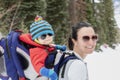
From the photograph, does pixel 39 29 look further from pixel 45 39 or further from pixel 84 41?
pixel 84 41

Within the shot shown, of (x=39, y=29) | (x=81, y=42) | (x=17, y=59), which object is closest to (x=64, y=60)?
(x=81, y=42)

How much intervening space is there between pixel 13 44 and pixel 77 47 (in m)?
0.89

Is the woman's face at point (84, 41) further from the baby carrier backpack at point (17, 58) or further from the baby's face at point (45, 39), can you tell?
the baby's face at point (45, 39)

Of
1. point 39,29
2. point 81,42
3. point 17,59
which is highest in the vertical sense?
point 39,29

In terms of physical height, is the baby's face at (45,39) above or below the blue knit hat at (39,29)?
below

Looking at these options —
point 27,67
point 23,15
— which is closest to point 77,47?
point 27,67

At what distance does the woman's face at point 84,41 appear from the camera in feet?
11.5

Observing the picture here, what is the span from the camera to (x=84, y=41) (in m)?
3.51

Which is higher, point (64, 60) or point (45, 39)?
point (45, 39)

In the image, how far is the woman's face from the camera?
3.50 m

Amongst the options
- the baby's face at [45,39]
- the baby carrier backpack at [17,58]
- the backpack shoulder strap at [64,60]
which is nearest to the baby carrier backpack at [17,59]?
the baby carrier backpack at [17,58]

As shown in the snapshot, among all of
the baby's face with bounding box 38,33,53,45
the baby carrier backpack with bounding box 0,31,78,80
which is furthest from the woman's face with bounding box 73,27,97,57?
the baby's face with bounding box 38,33,53,45

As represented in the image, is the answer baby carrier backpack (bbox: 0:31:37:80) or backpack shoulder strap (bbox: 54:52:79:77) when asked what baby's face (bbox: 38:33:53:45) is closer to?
baby carrier backpack (bbox: 0:31:37:80)

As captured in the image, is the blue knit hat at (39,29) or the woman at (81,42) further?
the blue knit hat at (39,29)
